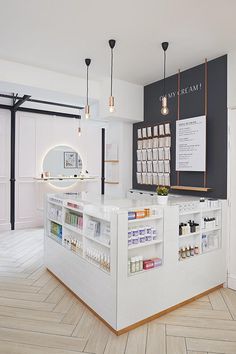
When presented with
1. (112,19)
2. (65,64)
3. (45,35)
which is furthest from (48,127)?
(112,19)

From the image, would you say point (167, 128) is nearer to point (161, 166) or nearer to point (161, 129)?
point (161, 129)

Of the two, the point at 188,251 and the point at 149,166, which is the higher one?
the point at 149,166

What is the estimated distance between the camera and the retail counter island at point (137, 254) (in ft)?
8.02

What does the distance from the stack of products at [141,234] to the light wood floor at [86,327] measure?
2.74ft

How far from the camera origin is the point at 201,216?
10.6ft

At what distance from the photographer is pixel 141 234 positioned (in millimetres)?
2596

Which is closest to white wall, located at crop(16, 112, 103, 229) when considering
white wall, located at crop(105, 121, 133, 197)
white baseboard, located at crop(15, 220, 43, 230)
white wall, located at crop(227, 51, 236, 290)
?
white baseboard, located at crop(15, 220, 43, 230)

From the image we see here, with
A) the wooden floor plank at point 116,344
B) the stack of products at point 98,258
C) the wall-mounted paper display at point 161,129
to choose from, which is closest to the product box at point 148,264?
the stack of products at point 98,258

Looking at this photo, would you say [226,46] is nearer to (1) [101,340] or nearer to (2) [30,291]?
(1) [101,340]

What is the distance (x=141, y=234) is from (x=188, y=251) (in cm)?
83

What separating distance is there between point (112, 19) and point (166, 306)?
3.06 meters

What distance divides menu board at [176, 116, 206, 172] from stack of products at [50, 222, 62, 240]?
6.48 ft

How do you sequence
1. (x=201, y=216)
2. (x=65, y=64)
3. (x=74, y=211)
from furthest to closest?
(x=65, y=64)
(x=74, y=211)
(x=201, y=216)

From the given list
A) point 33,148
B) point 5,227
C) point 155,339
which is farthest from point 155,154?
point 5,227
